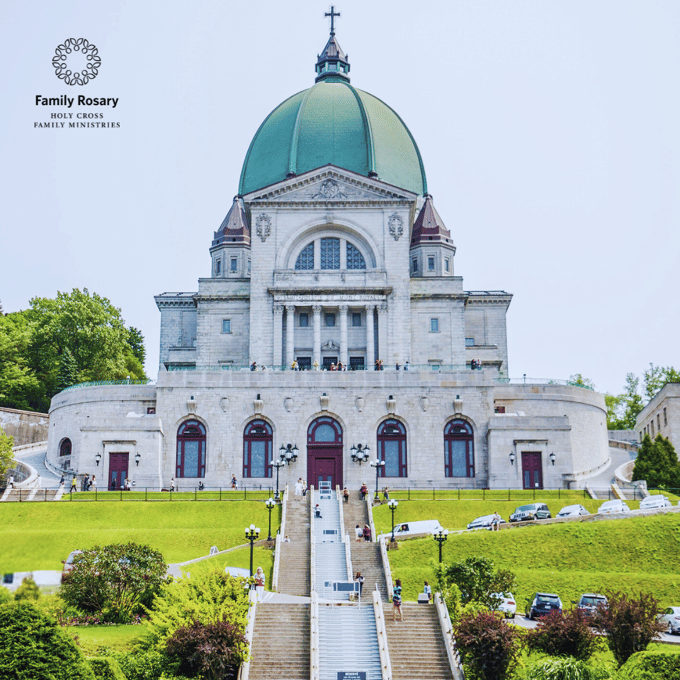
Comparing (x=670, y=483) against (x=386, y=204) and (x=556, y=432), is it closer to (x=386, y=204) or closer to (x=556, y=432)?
(x=556, y=432)

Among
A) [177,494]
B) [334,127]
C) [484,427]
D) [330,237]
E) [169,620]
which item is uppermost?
[334,127]

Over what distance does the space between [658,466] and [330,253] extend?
27976mm

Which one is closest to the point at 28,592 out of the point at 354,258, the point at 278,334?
the point at 278,334

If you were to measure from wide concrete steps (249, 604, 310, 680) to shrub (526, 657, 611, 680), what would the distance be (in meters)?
7.72

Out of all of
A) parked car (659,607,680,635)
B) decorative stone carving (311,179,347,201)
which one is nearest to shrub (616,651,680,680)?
parked car (659,607,680,635)

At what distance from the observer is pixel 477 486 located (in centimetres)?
6588

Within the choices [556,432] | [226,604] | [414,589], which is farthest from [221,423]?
[226,604]

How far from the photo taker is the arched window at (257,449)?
66250mm

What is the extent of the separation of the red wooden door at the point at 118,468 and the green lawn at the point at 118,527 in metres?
7.98

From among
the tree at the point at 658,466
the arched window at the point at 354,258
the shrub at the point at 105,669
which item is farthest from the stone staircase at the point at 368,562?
the arched window at the point at 354,258

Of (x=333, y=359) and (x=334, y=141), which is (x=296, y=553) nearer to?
(x=333, y=359)

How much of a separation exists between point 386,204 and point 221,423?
71.6ft

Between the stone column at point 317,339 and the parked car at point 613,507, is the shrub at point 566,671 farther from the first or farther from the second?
the stone column at point 317,339

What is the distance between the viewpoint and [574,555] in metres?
47.4
